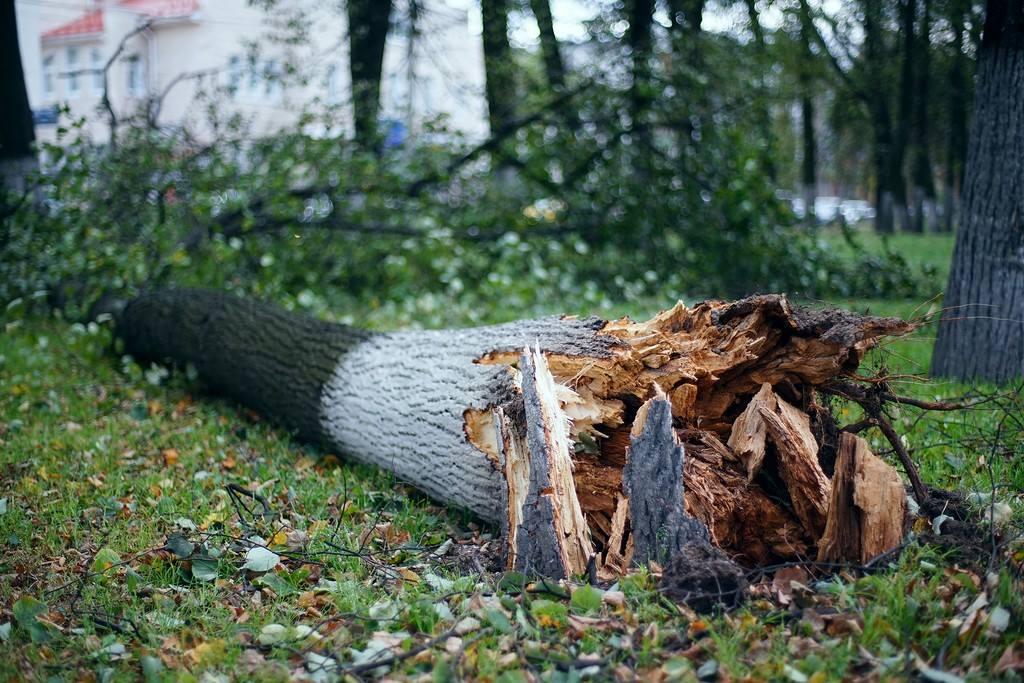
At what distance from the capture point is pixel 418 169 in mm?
9055

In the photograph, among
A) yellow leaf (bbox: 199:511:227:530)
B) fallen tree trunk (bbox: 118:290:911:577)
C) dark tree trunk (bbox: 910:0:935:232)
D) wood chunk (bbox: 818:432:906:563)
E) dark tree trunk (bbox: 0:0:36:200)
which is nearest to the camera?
wood chunk (bbox: 818:432:906:563)

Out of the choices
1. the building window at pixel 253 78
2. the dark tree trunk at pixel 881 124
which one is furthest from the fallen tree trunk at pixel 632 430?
the dark tree trunk at pixel 881 124

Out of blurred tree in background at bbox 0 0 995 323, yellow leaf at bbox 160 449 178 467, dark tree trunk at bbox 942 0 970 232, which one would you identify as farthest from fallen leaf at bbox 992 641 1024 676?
blurred tree in background at bbox 0 0 995 323

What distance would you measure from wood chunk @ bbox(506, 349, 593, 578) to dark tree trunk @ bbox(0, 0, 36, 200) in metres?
6.77

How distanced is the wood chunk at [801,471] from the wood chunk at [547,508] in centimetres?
75

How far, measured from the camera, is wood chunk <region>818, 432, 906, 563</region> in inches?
108

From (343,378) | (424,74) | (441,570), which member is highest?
(424,74)

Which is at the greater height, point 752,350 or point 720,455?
point 752,350

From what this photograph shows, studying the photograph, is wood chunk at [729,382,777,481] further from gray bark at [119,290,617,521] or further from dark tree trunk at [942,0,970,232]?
dark tree trunk at [942,0,970,232]

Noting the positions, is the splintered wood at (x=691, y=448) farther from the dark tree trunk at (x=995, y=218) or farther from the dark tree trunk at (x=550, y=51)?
the dark tree trunk at (x=550, y=51)

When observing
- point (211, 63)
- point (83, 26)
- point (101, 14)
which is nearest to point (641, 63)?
point (211, 63)

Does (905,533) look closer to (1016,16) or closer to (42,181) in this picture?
(1016,16)

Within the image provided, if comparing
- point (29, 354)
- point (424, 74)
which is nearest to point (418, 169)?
point (424, 74)

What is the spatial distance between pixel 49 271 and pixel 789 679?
6.78 meters
